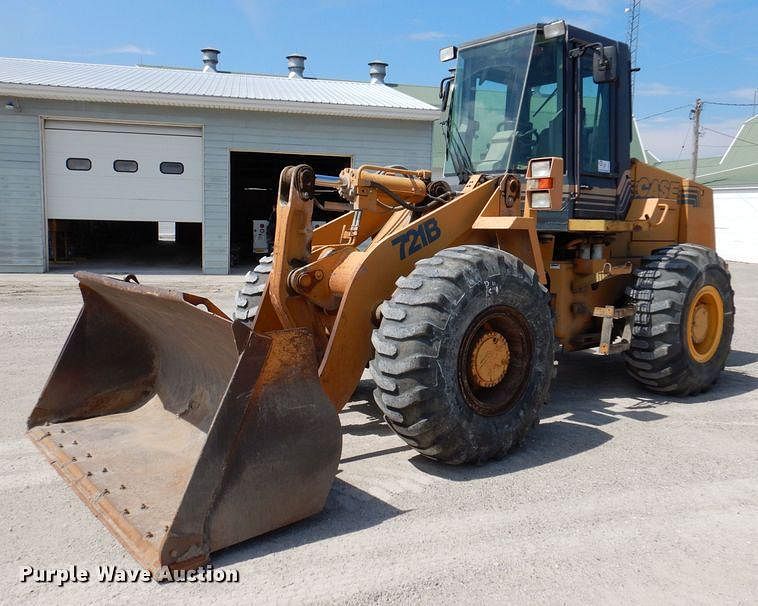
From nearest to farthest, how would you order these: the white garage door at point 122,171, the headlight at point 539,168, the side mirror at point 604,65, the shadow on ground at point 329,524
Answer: the shadow on ground at point 329,524 → the headlight at point 539,168 → the side mirror at point 604,65 → the white garage door at point 122,171

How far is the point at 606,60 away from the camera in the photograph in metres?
5.06

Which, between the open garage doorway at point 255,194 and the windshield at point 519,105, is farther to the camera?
the open garage doorway at point 255,194

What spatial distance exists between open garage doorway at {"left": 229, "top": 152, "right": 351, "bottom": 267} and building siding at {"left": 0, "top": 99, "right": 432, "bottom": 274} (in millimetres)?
2615

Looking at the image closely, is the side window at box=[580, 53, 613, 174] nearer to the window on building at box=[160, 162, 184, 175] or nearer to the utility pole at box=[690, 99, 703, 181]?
the window on building at box=[160, 162, 184, 175]

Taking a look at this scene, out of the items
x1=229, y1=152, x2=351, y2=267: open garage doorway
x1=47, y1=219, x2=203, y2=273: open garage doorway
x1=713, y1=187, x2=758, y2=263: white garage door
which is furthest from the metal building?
x1=713, y1=187, x2=758, y2=263: white garage door

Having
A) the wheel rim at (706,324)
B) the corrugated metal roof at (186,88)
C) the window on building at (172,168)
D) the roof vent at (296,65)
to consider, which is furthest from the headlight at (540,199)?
the roof vent at (296,65)

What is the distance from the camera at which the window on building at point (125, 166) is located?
15344 millimetres

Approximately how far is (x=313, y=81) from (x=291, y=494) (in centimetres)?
1927

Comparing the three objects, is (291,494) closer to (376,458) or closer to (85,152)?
(376,458)

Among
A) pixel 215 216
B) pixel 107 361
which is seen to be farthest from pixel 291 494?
pixel 215 216

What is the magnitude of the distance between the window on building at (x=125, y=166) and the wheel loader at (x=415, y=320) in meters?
11.3

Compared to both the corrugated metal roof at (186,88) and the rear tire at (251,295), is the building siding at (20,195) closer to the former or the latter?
the corrugated metal roof at (186,88)

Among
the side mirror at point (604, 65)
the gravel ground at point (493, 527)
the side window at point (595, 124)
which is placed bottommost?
the gravel ground at point (493, 527)

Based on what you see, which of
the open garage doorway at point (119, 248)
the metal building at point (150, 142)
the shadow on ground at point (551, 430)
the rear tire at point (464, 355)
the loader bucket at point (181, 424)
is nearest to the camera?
the loader bucket at point (181, 424)
